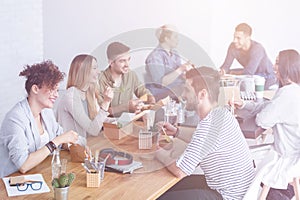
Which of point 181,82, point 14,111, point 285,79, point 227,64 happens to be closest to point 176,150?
point 14,111

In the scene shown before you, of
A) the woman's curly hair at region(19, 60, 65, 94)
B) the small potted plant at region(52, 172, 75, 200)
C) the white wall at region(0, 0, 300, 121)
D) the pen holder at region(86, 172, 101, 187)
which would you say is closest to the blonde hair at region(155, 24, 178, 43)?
the white wall at region(0, 0, 300, 121)

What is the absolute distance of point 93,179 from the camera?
2.29 m

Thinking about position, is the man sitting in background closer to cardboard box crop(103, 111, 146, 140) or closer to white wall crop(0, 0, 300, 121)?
white wall crop(0, 0, 300, 121)

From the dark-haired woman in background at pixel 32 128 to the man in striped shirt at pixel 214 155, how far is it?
22.2 inches

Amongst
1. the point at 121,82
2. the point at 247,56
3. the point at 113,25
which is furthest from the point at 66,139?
the point at 113,25

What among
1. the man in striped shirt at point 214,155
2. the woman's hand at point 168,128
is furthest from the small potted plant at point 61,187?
the woman's hand at point 168,128

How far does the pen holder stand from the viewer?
2.29m

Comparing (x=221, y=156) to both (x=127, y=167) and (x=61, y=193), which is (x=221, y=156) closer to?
(x=127, y=167)

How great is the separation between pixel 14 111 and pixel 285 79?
176 cm

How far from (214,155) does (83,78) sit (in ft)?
3.55

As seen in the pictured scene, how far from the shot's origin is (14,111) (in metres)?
2.63

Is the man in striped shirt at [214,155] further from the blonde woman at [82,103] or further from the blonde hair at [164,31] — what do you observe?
the blonde hair at [164,31]

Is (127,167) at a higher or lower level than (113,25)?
lower

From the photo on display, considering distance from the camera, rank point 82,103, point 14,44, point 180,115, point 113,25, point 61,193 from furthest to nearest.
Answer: point 113,25 < point 14,44 < point 180,115 < point 82,103 < point 61,193
